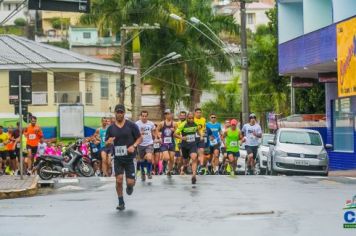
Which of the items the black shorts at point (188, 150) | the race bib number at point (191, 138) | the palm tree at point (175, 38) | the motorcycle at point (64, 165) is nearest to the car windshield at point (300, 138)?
the motorcycle at point (64, 165)

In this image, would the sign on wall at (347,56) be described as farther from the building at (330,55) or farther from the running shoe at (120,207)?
the running shoe at (120,207)

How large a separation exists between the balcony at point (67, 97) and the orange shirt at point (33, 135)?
27935mm

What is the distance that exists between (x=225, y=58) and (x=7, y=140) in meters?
26.3

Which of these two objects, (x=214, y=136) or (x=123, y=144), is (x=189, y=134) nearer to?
(x=214, y=136)

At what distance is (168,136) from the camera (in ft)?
90.0

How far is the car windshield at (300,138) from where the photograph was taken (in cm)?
3175

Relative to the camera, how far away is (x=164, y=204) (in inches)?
715

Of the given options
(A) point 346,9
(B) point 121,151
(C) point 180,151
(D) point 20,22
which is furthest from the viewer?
(D) point 20,22

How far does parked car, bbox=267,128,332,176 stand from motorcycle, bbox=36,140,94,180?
5855mm

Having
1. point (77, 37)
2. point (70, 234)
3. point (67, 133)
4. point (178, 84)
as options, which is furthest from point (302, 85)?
point (77, 37)

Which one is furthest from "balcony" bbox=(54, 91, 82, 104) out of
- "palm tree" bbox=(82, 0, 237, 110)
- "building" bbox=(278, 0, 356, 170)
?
"building" bbox=(278, 0, 356, 170)

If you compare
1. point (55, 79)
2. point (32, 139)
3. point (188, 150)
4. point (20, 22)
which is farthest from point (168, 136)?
point (20, 22)

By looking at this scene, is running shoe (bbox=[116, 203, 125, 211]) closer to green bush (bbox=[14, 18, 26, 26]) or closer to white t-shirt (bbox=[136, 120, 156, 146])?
white t-shirt (bbox=[136, 120, 156, 146])

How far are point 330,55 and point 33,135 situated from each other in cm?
1060
